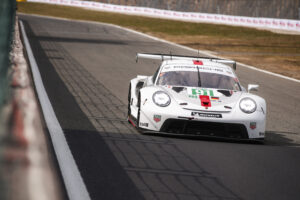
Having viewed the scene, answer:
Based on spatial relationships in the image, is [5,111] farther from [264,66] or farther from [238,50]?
[238,50]

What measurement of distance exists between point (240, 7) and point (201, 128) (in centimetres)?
5466

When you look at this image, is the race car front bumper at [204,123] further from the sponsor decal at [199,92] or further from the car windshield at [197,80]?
the car windshield at [197,80]

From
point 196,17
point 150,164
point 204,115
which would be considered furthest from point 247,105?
point 196,17

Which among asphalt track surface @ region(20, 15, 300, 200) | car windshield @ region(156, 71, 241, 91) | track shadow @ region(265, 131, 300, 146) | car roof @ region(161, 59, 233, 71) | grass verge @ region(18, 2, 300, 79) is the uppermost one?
car roof @ region(161, 59, 233, 71)

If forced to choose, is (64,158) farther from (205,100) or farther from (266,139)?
(266,139)

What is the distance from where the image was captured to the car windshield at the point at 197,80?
9031 millimetres

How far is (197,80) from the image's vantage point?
29.9ft

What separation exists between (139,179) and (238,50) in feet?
96.4

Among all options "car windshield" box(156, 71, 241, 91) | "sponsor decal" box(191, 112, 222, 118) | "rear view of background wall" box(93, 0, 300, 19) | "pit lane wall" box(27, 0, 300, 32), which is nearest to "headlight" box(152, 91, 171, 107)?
"sponsor decal" box(191, 112, 222, 118)

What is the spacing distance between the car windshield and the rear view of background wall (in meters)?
46.7

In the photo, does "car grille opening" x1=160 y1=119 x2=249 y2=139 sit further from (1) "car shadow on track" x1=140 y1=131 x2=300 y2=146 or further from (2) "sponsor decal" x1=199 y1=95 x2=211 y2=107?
(2) "sponsor decal" x1=199 y1=95 x2=211 y2=107

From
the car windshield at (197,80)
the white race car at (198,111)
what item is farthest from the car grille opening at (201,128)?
the car windshield at (197,80)

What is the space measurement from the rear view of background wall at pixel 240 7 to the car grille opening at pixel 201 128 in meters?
48.0

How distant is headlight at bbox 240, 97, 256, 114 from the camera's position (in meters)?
8.17
